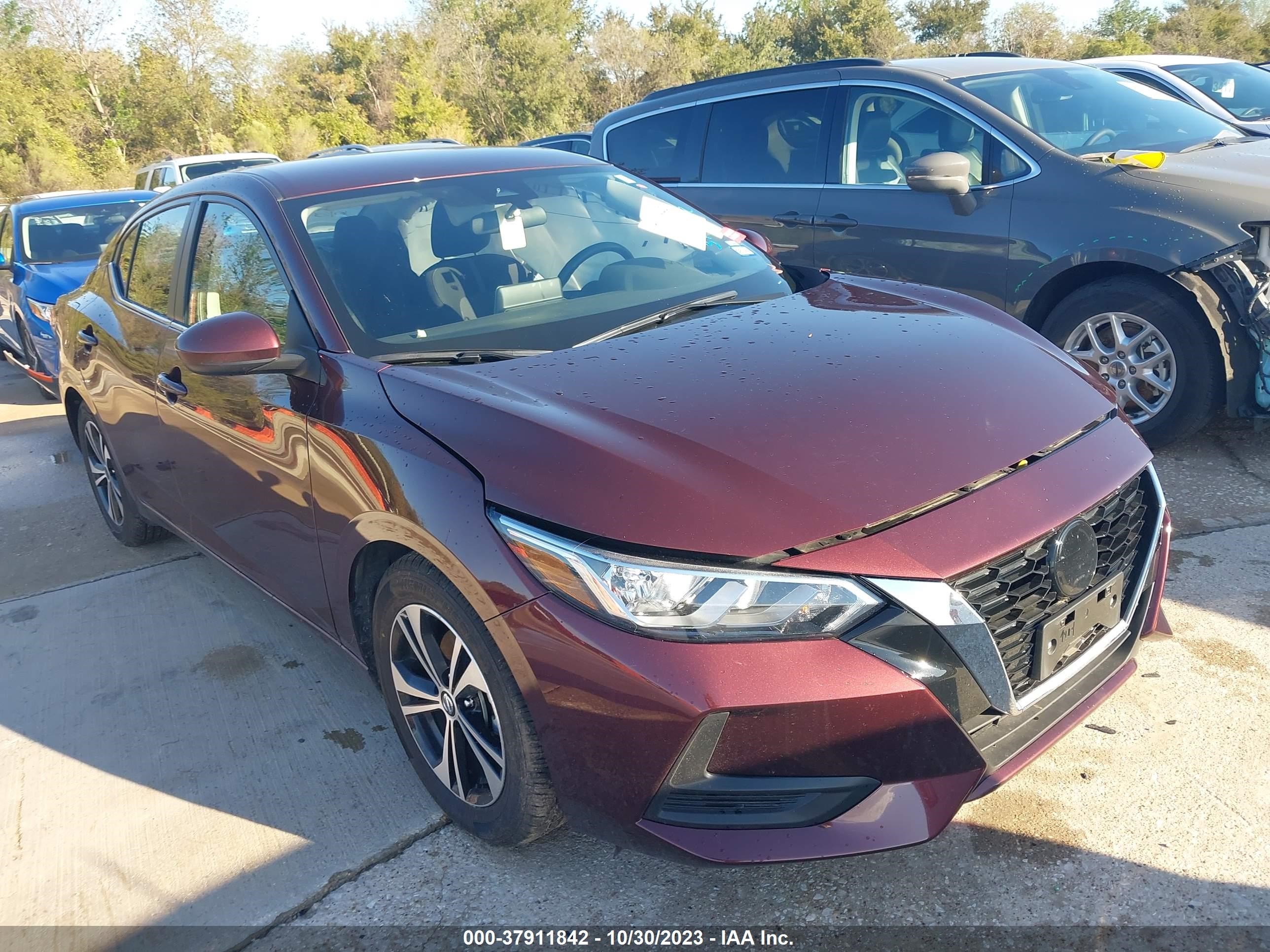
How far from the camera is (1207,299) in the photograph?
13.4 ft

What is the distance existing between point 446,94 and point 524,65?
355 cm

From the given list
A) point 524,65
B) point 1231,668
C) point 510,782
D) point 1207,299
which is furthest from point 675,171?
point 524,65

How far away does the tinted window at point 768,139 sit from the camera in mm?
5477

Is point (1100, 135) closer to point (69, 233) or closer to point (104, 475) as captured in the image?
point (104, 475)

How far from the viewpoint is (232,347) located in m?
2.58

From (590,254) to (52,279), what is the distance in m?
5.90

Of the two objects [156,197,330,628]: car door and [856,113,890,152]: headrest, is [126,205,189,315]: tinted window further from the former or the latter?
[856,113,890,152]: headrest

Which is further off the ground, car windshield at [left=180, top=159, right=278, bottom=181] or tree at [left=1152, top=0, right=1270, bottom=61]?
tree at [left=1152, top=0, right=1270, bottom=61]

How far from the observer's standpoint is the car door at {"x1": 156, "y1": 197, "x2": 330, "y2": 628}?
8.93 ft

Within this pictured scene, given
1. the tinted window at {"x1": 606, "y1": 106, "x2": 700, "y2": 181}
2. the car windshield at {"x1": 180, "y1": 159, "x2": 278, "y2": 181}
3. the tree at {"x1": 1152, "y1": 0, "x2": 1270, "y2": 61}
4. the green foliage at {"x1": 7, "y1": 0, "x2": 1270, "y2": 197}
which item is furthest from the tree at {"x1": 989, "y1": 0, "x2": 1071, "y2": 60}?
the tinted window at {"x1": 606, "y1": 106, "x2": 700, "y2": 181}

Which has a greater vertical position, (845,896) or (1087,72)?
(1087,72)

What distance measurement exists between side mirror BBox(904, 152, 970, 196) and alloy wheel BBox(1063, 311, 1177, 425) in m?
0.87

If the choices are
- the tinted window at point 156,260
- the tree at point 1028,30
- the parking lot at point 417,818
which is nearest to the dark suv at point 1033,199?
the parking lot at point 417,818

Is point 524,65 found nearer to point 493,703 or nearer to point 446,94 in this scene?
point 446,94
